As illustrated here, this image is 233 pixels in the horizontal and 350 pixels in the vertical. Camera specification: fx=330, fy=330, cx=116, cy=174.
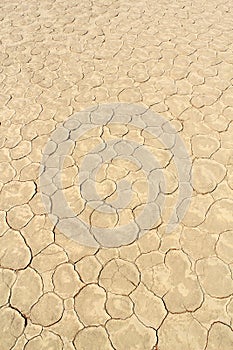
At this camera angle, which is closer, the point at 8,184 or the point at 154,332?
the point at 154,332

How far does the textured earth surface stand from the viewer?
1.96m

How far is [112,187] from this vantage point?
2.63 m

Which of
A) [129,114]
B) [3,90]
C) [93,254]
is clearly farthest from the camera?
[3,90]

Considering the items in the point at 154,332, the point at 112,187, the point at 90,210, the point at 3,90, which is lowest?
the point at 154,332

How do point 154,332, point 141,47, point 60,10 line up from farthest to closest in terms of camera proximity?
A: point 60,10 → point 141,47 → point 154,332

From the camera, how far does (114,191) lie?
261 centimetres

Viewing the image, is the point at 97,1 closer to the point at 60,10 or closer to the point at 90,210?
the point at 60,10

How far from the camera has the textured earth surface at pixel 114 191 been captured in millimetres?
1963

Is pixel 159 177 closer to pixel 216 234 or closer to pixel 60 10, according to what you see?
pixel 216 234

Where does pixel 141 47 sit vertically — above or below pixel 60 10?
below

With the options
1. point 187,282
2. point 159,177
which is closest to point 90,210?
point 159,177

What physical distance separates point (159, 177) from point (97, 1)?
12.5 ft

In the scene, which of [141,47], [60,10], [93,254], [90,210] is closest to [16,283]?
[93,254]

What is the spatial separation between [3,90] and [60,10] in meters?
2.17
